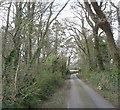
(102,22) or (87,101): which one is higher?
(102,22)

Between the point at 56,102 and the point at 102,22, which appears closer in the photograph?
the point at 56,102

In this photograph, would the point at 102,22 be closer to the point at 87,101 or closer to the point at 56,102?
the point at 87,101

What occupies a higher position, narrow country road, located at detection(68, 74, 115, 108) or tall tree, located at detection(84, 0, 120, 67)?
tall tree, located at detection(84, 0, 120, 67)

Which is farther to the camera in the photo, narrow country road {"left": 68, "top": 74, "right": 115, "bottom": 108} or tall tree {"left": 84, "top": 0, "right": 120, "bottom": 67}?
tall tree {"left": 84, "top": 0, "right": 120, "bottom": 67}

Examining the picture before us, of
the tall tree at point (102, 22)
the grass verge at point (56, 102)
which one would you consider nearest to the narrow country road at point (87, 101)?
the grass verge at point (56, 102)

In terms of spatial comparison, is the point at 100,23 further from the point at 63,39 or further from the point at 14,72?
the point at 63,39

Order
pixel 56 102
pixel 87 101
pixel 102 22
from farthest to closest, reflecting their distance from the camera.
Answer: pixel 102 22
pixel 87 101
pixel 56 102

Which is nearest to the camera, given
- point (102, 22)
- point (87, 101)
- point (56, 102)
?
point (56, 102)

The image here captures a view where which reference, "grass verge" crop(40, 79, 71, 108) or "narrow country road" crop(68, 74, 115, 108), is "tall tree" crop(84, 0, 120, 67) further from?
"grass verge" crop(40, 79, 71, 108)

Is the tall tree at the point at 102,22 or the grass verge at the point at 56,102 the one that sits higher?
the tall tree at the point at 102,22

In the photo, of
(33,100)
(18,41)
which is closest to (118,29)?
(18,41)

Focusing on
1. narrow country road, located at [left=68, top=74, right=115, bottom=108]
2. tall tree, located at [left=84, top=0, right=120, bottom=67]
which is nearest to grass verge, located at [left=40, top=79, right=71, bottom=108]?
narrow country road, located at [left=68, top=74, right=115, bottom=108]

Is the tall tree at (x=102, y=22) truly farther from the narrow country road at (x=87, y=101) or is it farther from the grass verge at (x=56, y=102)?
the grass verge at (x=56, y=102)

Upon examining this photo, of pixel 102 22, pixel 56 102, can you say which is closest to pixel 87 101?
pixel 56 102
